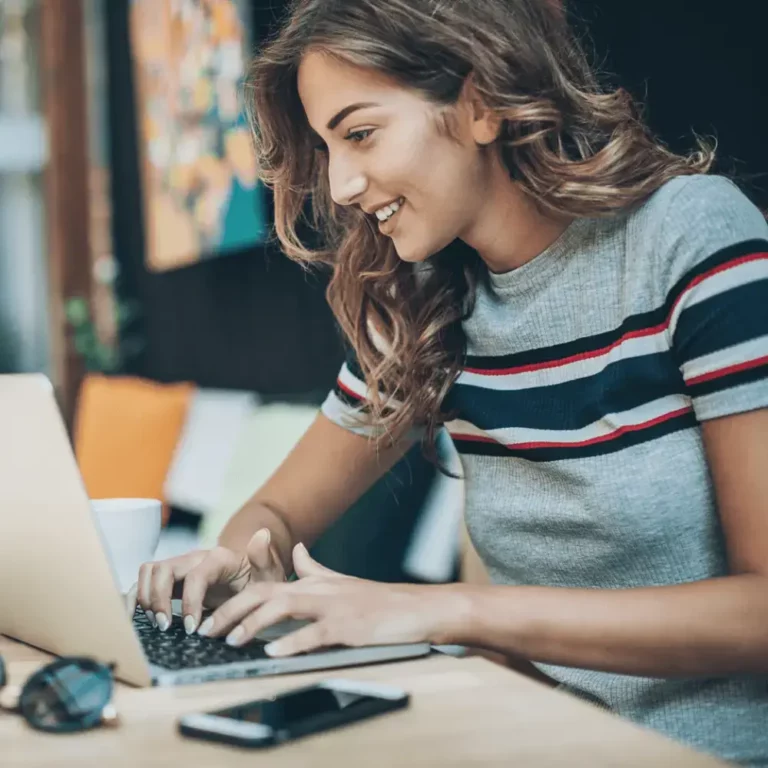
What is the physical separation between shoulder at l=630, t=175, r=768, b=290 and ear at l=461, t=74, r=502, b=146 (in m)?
0.20

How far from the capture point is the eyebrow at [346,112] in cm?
121

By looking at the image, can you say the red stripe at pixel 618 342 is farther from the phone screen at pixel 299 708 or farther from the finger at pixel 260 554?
the phone screen at pixel 299 708

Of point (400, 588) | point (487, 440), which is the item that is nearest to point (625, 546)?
point (487, 440)

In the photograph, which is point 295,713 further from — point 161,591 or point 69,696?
point 161,591

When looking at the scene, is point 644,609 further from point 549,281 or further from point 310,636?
point 549,281

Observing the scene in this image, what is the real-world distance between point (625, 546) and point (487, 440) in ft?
0.72

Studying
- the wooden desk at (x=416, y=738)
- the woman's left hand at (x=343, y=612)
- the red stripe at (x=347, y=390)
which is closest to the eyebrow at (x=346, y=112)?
the red stripe at (x=347, y=390)

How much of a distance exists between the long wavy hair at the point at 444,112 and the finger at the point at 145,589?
17.3 inches

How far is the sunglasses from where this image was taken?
68 centimetres

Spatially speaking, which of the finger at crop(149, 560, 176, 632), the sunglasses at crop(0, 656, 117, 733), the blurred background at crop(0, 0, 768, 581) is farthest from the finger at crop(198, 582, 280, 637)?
the blurred background at crop(0, 0, 768, 581)

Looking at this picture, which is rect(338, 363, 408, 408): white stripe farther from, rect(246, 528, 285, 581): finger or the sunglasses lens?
the sunglasses lens

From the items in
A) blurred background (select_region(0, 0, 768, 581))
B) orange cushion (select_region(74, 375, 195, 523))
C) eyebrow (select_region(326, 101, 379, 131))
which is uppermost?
eyebrow (select_region(326, 101, 379, 131))

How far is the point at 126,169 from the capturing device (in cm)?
474

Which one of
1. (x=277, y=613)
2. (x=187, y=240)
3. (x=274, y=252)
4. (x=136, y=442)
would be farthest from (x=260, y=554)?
(x=187, y=240)
